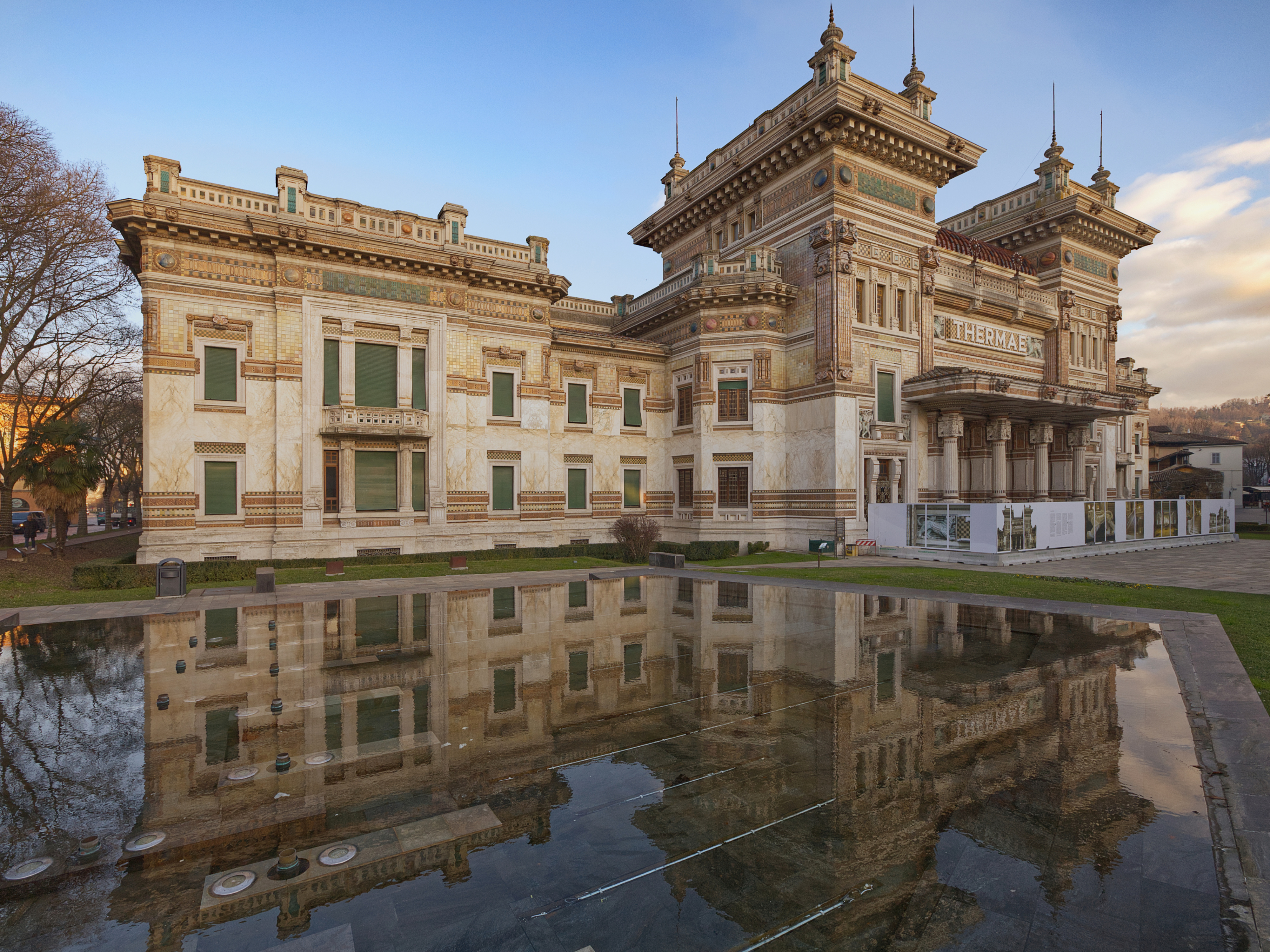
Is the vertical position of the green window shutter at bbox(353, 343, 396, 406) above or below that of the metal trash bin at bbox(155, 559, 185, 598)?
above

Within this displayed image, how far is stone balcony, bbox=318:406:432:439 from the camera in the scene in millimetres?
25312

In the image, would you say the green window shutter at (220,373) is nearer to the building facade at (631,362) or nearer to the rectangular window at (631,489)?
the building facade at (631,362)

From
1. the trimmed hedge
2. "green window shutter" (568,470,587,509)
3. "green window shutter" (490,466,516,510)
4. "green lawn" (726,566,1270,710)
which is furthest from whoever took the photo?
"green window shutter" (568,470,587,509)

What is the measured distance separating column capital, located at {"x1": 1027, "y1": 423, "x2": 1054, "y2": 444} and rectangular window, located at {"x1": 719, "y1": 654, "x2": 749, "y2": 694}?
1397 inches

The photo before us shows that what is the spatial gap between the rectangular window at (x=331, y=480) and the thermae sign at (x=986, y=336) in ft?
105

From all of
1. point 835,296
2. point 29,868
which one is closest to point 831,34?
point 835,296

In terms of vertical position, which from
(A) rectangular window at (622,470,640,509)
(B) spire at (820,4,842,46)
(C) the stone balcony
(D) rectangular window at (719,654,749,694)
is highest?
(B) spire at (820,4,842,46)

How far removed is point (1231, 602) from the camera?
15.1 meters

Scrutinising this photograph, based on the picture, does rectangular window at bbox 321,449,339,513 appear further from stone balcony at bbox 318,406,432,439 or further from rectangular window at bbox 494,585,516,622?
rectangular window at bbox 494,585,516,622

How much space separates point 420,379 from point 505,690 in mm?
21731

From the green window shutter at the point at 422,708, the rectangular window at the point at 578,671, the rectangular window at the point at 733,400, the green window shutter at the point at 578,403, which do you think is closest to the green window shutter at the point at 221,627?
the green window shutter at the point at 422,708

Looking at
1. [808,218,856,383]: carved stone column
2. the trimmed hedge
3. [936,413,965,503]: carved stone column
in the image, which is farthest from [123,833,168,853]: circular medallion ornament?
[936,413,965,503]: carved stone column

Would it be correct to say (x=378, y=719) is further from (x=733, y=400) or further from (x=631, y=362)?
(x=631, y=362)

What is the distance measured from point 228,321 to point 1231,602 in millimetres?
34224
